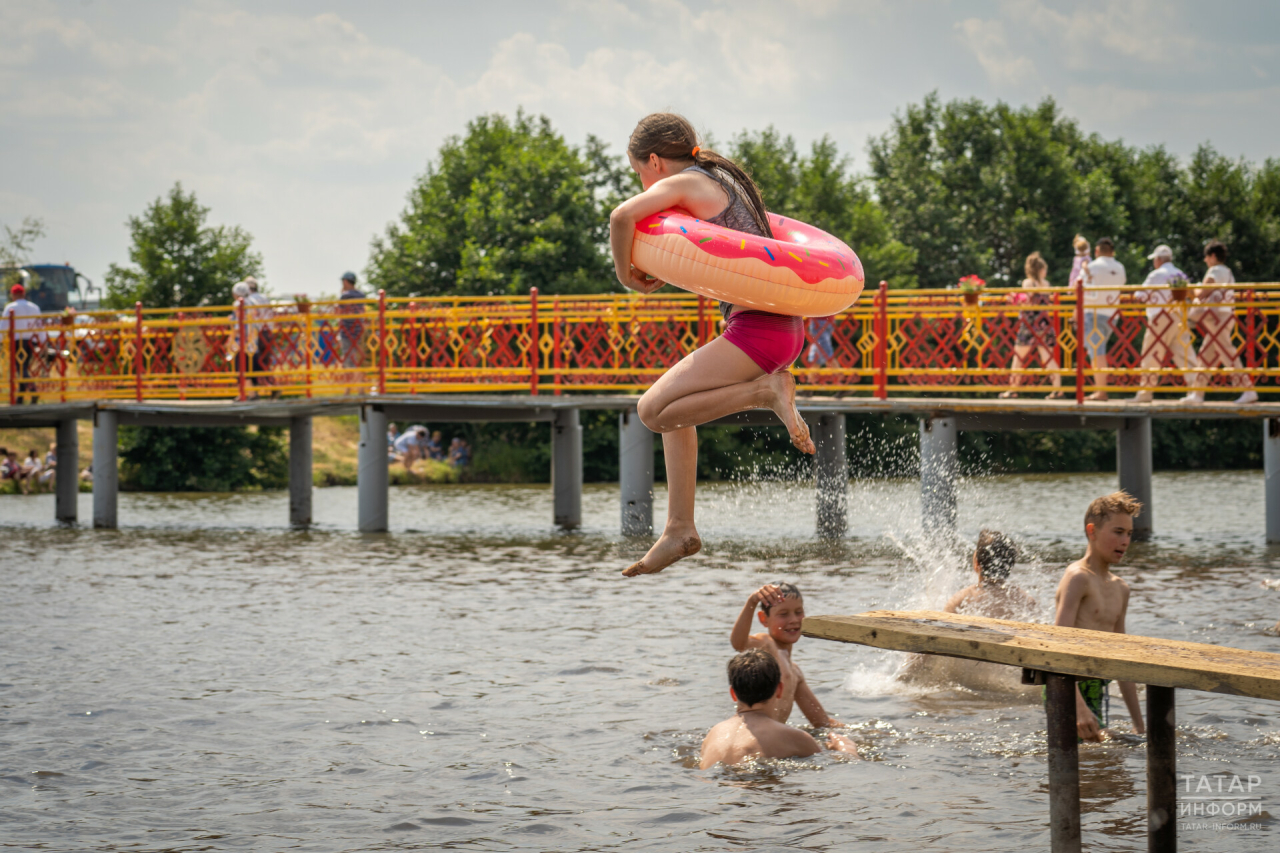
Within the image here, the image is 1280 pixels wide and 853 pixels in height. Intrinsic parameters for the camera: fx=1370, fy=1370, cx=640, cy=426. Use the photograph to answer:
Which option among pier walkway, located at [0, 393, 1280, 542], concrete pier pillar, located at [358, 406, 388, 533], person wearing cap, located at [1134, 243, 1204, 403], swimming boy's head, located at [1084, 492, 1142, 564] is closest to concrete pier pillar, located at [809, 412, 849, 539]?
pier walkway, located at [0, 393, 1280, 542]

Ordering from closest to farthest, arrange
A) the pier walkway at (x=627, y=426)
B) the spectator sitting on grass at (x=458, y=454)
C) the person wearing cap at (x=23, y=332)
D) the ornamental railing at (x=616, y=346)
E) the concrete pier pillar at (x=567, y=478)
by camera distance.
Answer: the ornamental railing at (x=616, y=346), the pier walkway at (x=627, y=426), the concrete pier pillar at (x=567, y=478), the person wearing cap at (x=23, y=332), the spectator sitting on grass at (x=458, y=454)

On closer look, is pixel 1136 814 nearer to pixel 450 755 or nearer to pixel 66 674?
pixel 450 755

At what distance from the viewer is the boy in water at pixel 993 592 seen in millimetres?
9812

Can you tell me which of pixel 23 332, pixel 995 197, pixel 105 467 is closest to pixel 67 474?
pixel 105 467

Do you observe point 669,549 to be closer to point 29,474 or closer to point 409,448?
point 409,448

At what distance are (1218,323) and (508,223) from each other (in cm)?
2630

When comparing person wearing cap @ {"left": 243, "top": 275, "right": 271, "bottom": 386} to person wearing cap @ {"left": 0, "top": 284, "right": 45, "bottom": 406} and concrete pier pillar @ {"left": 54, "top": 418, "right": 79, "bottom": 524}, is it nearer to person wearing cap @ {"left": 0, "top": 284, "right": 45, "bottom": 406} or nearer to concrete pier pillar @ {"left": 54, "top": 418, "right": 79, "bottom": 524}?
person wearing cap @ {"left": 0, "top": 284, "right": 45, "bottom": 406}

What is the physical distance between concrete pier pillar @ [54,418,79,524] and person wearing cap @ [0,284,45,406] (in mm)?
1367

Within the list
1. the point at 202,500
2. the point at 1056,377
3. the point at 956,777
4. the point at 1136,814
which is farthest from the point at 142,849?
the point at 202,500

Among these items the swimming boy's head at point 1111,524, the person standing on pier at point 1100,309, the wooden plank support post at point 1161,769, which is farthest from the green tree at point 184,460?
the wooden plank support post at point 1161,769

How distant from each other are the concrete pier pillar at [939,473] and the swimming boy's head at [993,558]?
8722 mm

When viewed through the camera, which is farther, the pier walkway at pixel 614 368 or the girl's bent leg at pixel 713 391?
the pier walkway at pixel 614 368

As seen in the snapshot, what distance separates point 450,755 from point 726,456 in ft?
89.7

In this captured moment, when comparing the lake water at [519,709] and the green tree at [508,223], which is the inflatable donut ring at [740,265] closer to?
the lake water at [519,709]
